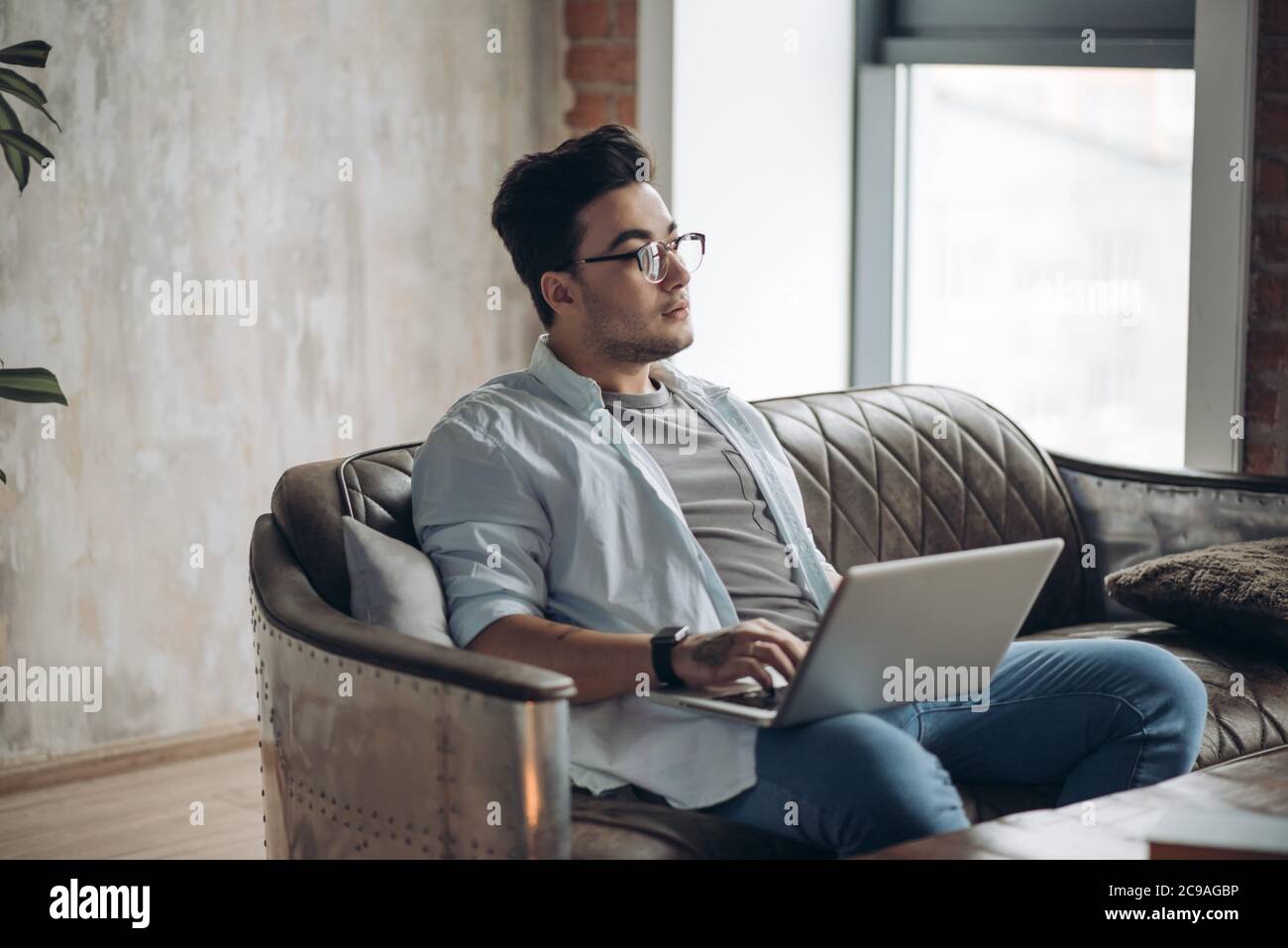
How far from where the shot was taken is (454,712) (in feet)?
5.60

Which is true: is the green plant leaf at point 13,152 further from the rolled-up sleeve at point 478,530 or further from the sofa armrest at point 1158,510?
the sofa armrest at point 1158,510

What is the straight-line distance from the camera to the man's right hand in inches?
69.5

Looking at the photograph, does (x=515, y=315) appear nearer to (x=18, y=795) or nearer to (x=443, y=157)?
(x=443, y=157)

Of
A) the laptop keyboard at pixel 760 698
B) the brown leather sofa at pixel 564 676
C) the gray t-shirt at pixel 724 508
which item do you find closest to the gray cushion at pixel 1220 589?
the brown leather sofa at pixel 564 676

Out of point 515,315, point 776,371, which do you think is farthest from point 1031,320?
point 515,315

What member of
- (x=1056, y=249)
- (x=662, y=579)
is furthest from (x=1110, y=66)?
(x=662, y=579)

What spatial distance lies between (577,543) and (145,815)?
4.87 feet

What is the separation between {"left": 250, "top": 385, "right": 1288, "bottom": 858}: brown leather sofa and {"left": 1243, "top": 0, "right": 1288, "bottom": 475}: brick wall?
14.2 inches

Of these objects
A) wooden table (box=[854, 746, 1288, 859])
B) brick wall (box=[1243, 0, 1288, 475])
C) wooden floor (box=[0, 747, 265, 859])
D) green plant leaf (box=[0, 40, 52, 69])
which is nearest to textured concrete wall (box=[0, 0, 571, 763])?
wooden floor (box=[0, 747, 265, 859])

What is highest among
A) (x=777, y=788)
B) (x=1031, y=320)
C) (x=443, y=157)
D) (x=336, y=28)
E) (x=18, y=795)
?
(x=336, y=28)

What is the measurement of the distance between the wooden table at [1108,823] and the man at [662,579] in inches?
9.2

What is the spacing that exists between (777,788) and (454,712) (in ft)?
1.16

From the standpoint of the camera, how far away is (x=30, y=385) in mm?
2514

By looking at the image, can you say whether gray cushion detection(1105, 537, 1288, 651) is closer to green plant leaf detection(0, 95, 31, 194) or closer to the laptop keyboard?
the laptop keyboard
